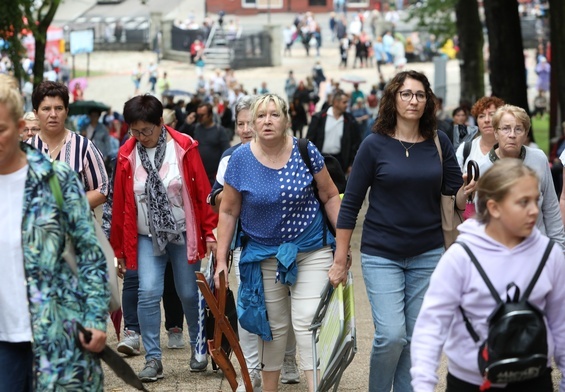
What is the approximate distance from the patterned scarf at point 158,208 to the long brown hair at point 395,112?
1898 millimetres

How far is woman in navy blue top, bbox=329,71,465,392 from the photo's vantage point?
630cm

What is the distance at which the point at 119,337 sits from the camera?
357 inches

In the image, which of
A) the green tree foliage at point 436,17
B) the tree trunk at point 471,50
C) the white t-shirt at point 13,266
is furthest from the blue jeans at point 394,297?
the green tree foliage at point 436,17

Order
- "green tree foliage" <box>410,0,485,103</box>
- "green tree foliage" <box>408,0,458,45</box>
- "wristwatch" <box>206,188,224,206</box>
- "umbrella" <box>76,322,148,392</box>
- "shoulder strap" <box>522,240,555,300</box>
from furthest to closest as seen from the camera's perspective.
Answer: "green tree foliage" <box>408,0,458,45</box>
"green tree foliage" <box>410,0,485,103</box>
"wristwatch" <box>206,188,224,206</box>
"umbrella" <box>76,322,148,392</box>
"shoulder strap" <box>522,240,555,300</box>

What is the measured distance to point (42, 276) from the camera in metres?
4.45

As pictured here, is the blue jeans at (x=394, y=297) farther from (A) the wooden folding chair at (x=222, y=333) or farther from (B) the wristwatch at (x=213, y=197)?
(B) the wristwatch at (x=213, y=197)

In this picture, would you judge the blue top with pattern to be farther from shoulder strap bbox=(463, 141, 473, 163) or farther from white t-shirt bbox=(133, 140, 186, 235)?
shoulder strap bbox=(463, 141, 473, 163)

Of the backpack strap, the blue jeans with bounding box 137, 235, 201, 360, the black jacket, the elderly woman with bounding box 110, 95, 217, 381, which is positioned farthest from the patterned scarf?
the black jacket

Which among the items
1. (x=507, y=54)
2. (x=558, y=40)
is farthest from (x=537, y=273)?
(x=558, y=40)

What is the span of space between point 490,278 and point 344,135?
1123 cm

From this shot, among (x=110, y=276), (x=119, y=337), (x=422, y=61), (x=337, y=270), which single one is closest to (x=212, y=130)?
(x=119, y=337)

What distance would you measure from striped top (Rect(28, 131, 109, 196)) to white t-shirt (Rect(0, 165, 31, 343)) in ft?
9.30

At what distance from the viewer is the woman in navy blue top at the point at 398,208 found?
630 cm

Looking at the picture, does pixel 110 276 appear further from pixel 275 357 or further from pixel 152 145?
pixel 152 145
